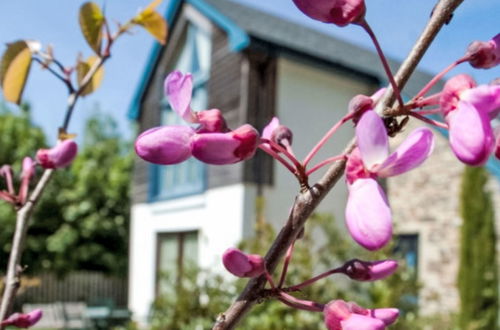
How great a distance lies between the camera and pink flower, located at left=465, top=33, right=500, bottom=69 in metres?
0.41

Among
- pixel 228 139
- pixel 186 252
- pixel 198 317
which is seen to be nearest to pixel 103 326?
pixel 186 252

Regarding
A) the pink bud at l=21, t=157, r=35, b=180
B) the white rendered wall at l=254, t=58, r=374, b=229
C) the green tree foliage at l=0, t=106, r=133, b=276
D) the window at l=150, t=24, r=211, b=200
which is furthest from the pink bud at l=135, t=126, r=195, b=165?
the green tree foliage at l=0, t=106, r=133, b=276

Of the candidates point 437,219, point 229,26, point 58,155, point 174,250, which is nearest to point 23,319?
point 58,155

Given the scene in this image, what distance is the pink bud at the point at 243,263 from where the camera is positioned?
1.43ft

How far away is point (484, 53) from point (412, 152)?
0.33ft

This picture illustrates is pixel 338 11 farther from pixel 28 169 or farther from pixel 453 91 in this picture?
pixel 28 169

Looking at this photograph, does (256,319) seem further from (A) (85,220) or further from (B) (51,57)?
(A) (85,220)

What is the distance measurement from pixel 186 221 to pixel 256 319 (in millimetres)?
4982

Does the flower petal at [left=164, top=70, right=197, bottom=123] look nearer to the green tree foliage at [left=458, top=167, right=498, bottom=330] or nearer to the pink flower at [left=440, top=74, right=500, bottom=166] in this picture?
the pink flower at [left=440, top=74, right=500, bottom=166]

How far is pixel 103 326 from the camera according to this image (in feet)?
30.1

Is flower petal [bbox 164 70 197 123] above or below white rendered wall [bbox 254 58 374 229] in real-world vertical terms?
below

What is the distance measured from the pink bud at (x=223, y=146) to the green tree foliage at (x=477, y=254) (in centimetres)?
601

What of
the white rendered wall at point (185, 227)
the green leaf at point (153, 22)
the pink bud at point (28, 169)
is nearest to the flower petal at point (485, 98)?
the pink bud at point (28, 169)

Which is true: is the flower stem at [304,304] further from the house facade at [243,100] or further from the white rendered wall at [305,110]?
the white rendered wall at [305,110]
